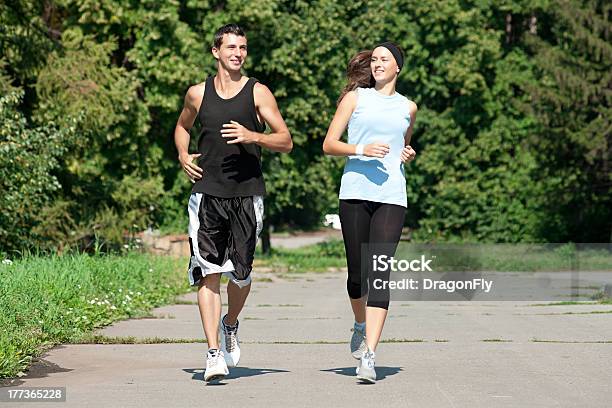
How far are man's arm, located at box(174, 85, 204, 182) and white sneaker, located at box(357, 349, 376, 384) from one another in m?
1.66

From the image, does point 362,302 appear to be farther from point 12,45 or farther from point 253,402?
point 12,45

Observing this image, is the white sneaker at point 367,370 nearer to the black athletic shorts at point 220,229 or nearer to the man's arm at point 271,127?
the black athletic shorts at point 220,229

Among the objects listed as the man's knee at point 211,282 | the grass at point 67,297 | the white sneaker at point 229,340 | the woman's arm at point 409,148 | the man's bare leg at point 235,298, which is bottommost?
the grass at point 67,297

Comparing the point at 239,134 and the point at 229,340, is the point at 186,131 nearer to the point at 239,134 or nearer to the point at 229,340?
the point at 239,134

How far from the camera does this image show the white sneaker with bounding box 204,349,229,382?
26.9 ft

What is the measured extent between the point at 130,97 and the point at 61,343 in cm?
1847

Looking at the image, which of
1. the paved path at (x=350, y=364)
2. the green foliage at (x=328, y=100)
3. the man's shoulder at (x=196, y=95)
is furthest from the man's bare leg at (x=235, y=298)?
the green foliage at (x=328, y=100)

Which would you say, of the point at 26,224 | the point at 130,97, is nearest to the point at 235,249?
the point at 26,224

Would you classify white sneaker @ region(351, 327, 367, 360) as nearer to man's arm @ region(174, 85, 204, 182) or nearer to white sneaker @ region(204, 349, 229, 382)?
white sneaker @ region(204, 349, 229, 382)

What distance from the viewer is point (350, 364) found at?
945 centimetres

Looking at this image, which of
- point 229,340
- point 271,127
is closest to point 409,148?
point 271,127

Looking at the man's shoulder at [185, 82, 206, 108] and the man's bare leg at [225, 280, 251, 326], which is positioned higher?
the man's shoulder at [185, 82, 206, 108]

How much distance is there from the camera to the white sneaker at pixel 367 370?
8.18m

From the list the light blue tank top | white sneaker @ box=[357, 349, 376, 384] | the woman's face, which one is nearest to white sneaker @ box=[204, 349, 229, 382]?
white sneaker @ box=[357, 349, 376, 384]
